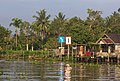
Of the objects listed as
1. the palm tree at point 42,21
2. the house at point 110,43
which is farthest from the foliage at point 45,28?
the house at point 110,43

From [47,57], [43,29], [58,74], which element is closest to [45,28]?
[43,29]

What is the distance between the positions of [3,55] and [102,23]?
2673cm

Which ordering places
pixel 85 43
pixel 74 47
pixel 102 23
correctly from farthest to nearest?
pixel 102 23
pixel 85 43
pixel 74 47

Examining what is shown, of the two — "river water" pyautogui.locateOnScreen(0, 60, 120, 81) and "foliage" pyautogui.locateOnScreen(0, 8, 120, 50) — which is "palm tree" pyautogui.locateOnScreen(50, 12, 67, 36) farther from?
Result: "river water" pyautogui.locateOnScreen(0, 60, 120, 81)

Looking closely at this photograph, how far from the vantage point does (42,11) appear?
372ft

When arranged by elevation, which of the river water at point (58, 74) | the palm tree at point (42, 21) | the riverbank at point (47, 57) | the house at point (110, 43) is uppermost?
the palm tree at point (42, 21)

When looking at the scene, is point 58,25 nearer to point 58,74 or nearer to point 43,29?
point 43,29

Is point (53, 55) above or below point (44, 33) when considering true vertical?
below

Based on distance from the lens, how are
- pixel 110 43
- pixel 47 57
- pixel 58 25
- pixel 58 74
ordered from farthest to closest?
pixel 58 25
pixel 47 57
pixel 110 43
pixel 58 74

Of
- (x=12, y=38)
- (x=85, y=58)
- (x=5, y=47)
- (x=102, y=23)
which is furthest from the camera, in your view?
(x=12, y=38)

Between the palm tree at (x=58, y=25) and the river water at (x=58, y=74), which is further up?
the palm tree at (x=58, y=25)

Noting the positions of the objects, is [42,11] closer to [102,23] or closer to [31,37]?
[31,37]

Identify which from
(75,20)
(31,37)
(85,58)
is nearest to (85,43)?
(85,58)

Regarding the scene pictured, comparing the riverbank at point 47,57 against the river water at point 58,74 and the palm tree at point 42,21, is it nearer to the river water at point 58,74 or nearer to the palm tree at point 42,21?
the palm tree at point 42,21
